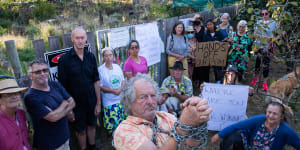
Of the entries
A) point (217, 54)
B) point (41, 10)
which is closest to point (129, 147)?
point (217, 54)

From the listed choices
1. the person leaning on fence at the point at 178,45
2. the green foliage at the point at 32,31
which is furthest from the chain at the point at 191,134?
the green foliage at the point at 32,31

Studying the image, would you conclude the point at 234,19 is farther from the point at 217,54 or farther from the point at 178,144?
the point at 178,144

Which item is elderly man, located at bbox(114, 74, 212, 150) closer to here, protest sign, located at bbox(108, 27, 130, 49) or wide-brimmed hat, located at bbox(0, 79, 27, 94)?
wide-brimmed hat, located at bbox(0, 79, 27, 94)

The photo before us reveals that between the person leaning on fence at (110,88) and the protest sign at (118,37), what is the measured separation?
13.4 inches

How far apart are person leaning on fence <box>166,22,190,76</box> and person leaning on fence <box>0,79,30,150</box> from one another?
372 centimetres

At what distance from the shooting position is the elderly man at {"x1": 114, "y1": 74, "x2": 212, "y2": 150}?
1235 mm

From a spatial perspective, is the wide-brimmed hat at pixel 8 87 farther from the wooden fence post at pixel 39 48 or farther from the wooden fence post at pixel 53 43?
the wooden fence post at pixel 53 43

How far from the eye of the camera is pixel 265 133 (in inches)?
113

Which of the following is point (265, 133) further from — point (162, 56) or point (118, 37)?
point (162, 56)

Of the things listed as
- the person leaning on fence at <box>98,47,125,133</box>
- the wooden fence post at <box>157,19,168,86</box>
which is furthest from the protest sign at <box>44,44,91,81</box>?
the wooden fence post at <box>157,19,168,86</box>

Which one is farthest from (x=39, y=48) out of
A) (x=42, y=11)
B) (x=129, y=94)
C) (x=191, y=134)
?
(x=42, y=11)

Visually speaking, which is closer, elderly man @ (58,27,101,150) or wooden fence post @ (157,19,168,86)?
elderly man @ (58,27,101,150)

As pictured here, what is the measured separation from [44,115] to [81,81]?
31.5 inches

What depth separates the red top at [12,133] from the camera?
7.23 ft
